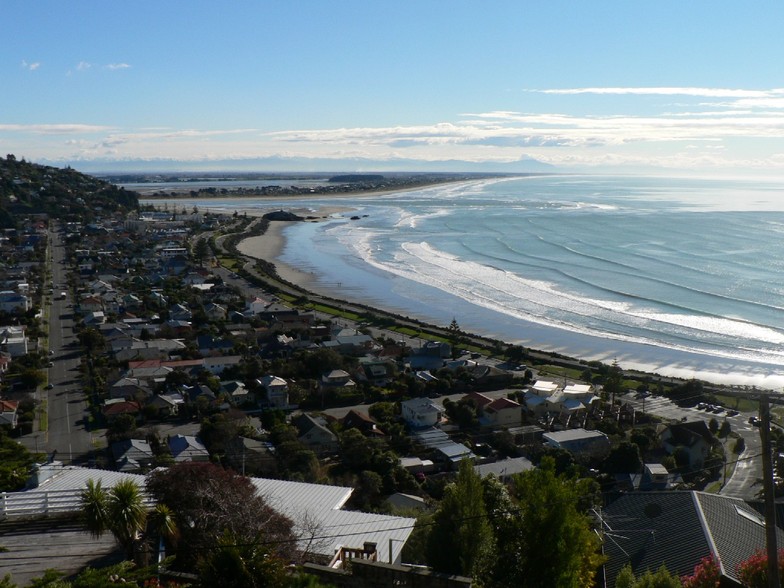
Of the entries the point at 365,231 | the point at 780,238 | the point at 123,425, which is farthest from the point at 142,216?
the point at 123,425

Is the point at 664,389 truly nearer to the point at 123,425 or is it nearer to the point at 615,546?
the point at 615,546

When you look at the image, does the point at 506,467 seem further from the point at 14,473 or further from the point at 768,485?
the point at 768,485

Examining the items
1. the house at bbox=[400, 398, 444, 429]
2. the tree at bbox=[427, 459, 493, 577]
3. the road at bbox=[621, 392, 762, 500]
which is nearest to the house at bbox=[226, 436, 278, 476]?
the house at bbox=[400, 398, 444, 429]

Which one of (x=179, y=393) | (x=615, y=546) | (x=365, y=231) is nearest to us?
(x=615, y=546)

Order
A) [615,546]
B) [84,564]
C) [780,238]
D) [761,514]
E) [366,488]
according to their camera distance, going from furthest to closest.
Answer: [780,238] → [366,488] → [761,514] → [615,546] → [84,564]

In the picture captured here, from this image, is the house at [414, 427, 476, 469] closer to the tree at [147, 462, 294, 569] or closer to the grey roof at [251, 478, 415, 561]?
the grey roof at [251, 478, 415, 561]

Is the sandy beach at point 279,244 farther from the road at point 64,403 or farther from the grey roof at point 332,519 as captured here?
the grey roof at point 332,519

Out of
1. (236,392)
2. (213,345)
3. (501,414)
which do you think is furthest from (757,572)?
(213,345)
